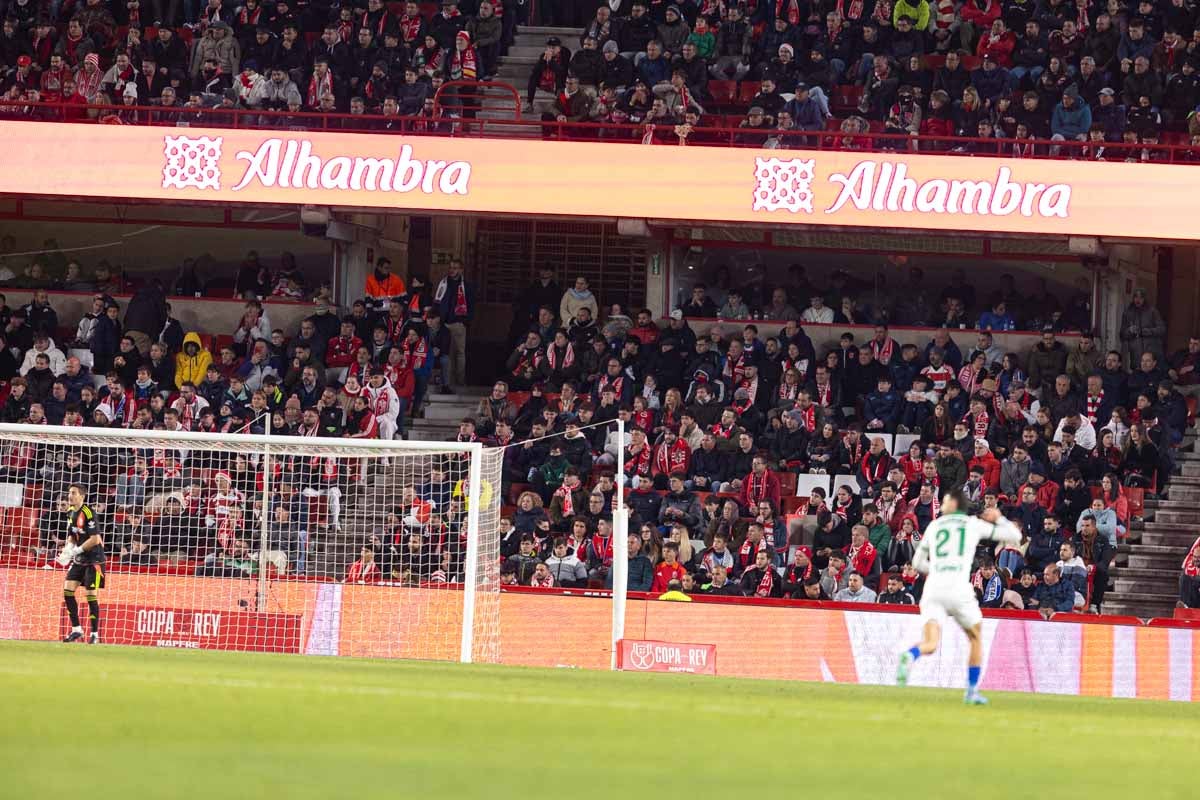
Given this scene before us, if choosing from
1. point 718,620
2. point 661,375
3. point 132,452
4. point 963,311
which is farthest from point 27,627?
point 963,311

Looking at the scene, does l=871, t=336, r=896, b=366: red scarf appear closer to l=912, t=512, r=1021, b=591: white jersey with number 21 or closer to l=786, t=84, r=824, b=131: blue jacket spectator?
l=786, t=84, r=824, b=131: blue jacket spectator

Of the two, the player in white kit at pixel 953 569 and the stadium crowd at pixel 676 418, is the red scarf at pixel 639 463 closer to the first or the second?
the stadium crowd at pixel 676 418

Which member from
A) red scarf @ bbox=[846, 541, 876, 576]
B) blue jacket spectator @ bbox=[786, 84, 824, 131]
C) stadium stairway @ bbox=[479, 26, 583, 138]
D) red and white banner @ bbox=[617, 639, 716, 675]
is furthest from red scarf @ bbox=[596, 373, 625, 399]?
red and white banner @ bbox=[617, 639, 716, 675]

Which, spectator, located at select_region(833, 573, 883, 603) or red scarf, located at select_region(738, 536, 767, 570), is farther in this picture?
red scarf, located at select_region(738, 536, 767, 570)

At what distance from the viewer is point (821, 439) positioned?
22.6m

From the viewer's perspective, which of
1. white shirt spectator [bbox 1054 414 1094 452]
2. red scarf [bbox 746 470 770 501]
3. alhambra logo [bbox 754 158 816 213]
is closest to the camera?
red scarf [bbox 746 470 770 501]

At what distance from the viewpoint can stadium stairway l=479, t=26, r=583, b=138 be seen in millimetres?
26378

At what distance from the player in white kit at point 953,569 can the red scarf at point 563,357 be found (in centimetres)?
1257

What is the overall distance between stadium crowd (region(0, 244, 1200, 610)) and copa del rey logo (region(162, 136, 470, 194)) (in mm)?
2012

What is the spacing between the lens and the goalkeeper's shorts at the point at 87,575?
17.8 meters

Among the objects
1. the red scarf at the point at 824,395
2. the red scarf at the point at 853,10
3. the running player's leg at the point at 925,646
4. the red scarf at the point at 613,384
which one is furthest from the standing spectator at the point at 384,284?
the running player's leg at the point at 925,646

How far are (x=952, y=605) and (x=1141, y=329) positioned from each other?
1358 cm

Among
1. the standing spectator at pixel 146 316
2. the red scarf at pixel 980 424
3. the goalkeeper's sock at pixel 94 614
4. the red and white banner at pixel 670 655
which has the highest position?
the standing spectator at pixel 146 316

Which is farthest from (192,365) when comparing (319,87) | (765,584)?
(765,584)
